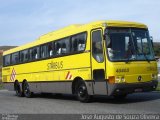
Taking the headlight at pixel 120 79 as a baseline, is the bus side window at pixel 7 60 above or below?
above

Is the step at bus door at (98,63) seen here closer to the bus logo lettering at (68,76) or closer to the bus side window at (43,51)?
the bus logo lettering at (68,76)

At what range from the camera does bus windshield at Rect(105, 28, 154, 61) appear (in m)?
16.0

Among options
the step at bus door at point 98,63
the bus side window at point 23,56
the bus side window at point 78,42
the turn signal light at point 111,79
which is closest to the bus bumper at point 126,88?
the turn signal light at point 111,79

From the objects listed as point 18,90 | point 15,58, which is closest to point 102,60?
point 18,90

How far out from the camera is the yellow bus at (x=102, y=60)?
15836mm

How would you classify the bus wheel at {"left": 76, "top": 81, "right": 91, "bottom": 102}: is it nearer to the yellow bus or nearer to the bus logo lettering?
the yellow bus

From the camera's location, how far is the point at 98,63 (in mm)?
16406

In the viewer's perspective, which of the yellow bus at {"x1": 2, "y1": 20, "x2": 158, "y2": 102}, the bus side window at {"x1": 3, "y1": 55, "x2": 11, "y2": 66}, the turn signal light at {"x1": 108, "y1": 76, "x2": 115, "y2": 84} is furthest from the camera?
the bus side window at {"x1": 3, "y1": 55, "x2": 11, "y2": 66}

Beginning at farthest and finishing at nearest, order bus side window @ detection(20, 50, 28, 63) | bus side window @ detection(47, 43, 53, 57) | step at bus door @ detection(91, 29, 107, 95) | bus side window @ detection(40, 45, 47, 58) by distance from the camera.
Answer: bus side window @ detection(20, 50, 28, 63) → bus side window @ detection(40, 45, 47, 58) → bus side window @ detection(47, 43, 53, 57) → step at bus door @ detection(91, 29, 107, 95)

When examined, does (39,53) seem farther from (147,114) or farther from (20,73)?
(147,114)

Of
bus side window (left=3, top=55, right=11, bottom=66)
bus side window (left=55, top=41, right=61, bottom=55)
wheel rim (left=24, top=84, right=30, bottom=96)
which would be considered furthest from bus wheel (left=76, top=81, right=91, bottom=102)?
bus side window (left=3, top=55, right=11, bottom=66)

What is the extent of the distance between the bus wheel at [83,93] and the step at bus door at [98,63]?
89cm

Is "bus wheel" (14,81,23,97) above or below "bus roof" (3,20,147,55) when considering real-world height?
below

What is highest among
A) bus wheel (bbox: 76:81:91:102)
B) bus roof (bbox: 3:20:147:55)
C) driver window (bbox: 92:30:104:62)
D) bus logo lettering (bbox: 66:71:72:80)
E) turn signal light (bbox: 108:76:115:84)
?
bus roof (bbox: 3:20:147:55)
